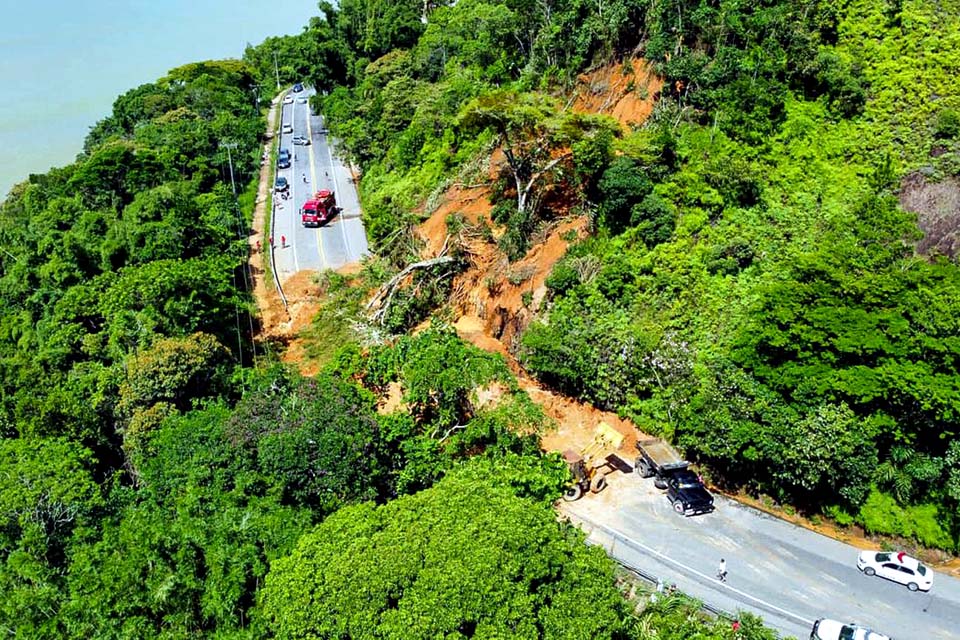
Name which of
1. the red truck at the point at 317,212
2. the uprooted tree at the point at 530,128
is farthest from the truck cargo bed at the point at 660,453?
the red truck at the point at 317,212

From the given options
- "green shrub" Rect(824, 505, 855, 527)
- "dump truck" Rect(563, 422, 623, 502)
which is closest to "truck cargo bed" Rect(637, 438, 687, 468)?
"dump truck" Rect(563, 422, 623, 502)

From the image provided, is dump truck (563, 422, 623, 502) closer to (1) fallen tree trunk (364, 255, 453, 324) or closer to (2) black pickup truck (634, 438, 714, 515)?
(2) black pickup truck (634, 438, 714, 515)

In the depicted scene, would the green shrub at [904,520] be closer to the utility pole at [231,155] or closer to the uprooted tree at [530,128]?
the uprooted tree at [530,128]

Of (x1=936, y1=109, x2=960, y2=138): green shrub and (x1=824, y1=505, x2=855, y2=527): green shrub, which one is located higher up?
(x1=936, y1=109, x2=960, y2=138): green shrub

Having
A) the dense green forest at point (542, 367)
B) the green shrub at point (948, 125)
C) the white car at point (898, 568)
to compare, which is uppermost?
the green shrub at point (948, 125)

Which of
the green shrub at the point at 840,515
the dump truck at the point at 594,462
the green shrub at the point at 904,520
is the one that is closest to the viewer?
the green shrub at the point at 904,520

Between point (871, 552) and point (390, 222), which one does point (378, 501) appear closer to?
point (871, 552)

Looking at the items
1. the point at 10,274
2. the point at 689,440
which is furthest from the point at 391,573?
the point at 10,274
